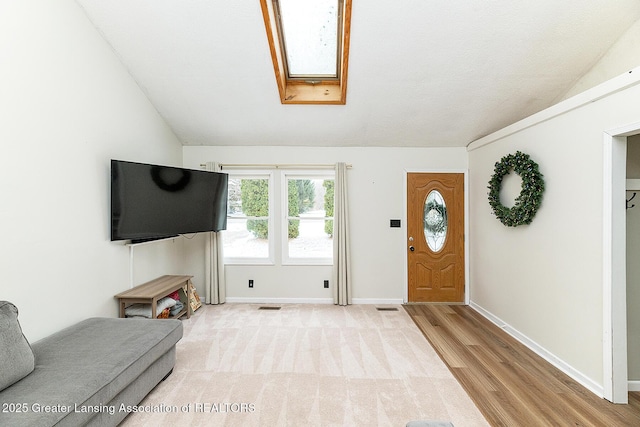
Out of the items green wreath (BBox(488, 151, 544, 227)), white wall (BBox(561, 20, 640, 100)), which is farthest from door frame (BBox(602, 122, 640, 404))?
white wall (BBox(561, 20, 640, 100))

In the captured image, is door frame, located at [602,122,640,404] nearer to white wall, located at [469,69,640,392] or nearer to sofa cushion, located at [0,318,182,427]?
white wall, located at [469,69,640,392]

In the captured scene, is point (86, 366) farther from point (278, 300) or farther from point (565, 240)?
point (565, 240)

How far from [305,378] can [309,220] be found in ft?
8.36

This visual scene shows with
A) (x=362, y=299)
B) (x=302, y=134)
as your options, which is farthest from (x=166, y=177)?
(x=362, y=299)

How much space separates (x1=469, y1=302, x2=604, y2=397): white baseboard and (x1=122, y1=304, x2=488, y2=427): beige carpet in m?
1.04

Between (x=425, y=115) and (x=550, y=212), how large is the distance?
1.80m

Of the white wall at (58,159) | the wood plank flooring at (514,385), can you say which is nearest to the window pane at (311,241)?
the wood plank flooring at (514,385)

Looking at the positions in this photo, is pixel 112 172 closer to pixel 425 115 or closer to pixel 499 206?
pixel 425 115

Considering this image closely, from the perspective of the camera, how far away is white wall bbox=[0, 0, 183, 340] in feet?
6.89

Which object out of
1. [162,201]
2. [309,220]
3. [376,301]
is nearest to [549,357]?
[376,301]

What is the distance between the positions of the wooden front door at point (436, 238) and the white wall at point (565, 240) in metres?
0.84

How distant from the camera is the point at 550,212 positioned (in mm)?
2936

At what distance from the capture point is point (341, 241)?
4508 mm

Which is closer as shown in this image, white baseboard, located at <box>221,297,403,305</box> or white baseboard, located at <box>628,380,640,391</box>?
white baseboard, located at <box>628,380,640,391</box>
